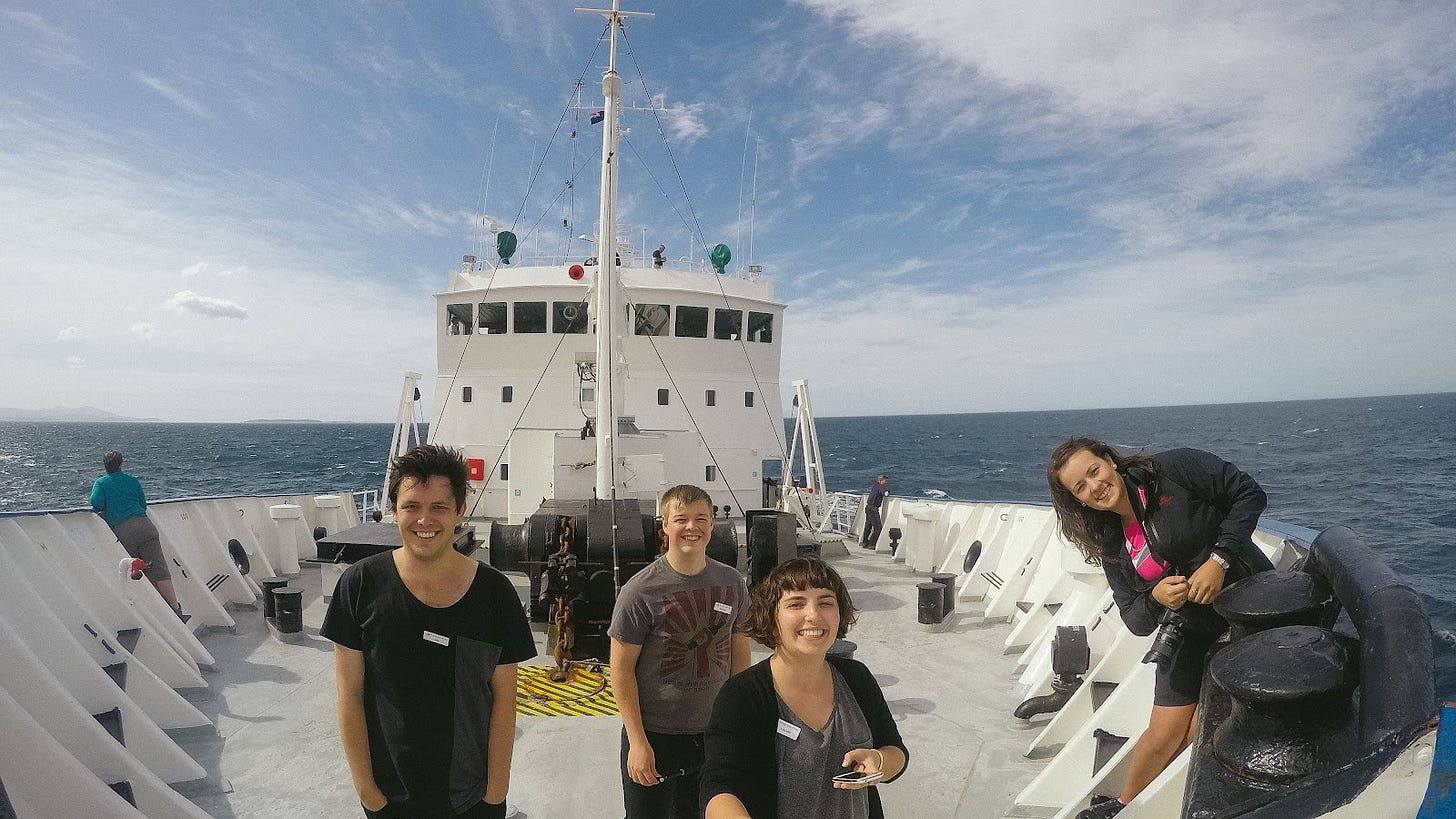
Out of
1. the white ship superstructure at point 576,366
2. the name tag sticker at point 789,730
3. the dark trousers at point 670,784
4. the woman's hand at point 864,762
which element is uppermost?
the white ship superstructure at point 576,366

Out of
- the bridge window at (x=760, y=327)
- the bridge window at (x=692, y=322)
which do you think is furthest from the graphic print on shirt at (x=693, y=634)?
the bridge window at (x=760, y=327)

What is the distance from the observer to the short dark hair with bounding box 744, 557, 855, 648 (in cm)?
192

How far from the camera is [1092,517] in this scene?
276 centimetres

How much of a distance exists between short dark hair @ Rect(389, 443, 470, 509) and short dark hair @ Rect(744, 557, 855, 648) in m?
1.00

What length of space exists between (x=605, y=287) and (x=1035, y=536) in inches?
215

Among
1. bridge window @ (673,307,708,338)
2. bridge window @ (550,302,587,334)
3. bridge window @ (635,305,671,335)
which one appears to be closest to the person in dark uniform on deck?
bridge window @ (673,307,708,338)

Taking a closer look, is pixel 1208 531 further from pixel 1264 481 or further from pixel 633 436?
pixel 1264 481

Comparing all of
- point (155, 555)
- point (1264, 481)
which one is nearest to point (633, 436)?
point (155, 555)

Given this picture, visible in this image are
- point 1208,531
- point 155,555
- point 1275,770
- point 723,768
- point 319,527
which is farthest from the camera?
point 319,527

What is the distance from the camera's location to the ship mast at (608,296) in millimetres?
7957

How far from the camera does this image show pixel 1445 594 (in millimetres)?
12398

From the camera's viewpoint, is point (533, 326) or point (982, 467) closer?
point (533, 326)

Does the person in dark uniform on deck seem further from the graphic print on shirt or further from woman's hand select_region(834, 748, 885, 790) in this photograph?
woman's hand select_region(834, 748, 885, 790)

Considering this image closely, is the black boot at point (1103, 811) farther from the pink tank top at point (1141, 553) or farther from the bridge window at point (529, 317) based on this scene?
the bridge window at point (529, 317)
